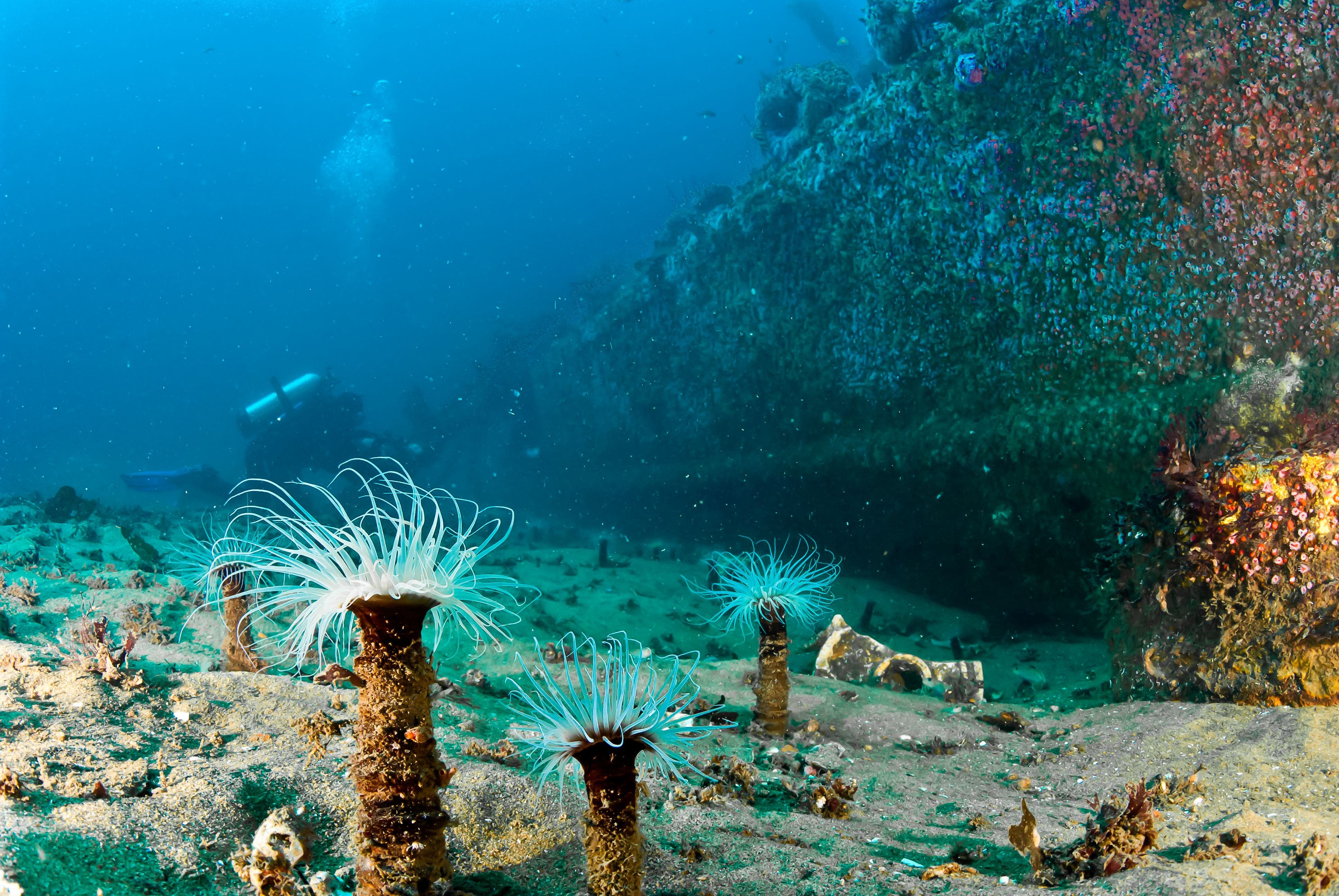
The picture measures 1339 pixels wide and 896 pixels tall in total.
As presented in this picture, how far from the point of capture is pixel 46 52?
384 feet

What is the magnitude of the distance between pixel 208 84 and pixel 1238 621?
553 feet

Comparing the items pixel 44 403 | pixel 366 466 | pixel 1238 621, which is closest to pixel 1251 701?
pixel 1238 621

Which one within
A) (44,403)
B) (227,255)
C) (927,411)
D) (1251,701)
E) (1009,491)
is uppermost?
(227,255)

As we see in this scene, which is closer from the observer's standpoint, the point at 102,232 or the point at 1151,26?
the point at 1151,26

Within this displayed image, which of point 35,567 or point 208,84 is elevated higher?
point 208,84

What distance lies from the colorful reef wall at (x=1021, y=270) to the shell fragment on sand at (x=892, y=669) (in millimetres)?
2035

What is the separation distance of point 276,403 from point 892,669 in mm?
20037

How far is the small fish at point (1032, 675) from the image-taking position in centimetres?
677

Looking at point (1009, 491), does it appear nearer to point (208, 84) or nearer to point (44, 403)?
point (44, 403)

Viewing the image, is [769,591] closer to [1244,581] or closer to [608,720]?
[608,720]

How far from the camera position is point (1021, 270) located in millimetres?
7410

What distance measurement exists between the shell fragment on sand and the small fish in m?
0.64

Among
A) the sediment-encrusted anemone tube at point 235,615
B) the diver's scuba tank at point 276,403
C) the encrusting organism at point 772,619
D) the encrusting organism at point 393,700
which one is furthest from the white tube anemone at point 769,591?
the diver's scuba tank at point 276,403

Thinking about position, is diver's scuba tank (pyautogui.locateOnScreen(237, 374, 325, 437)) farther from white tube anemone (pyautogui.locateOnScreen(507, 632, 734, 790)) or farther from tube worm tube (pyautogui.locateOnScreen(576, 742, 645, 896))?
tube worm tube (pyautogui.locateOnScreen(576, 742, 645, 896))
